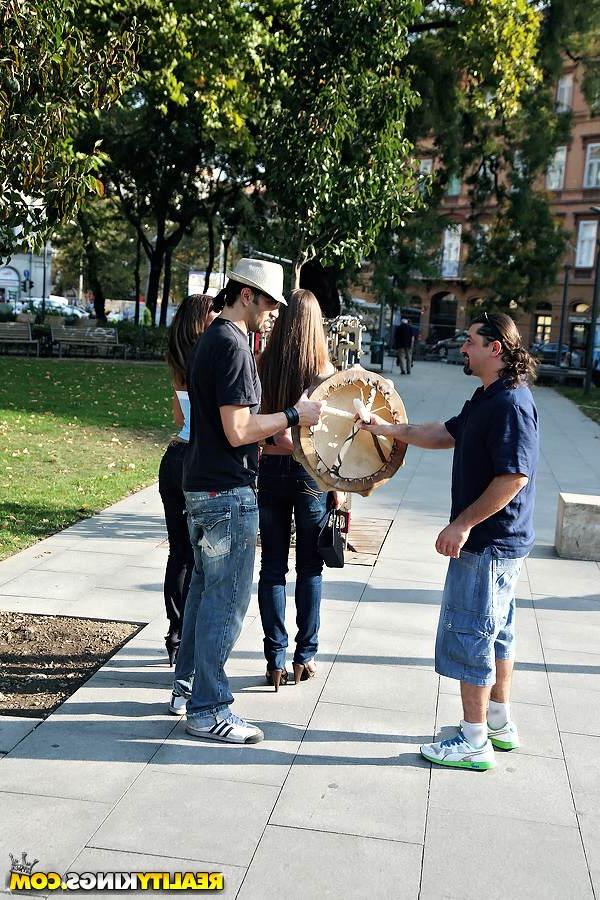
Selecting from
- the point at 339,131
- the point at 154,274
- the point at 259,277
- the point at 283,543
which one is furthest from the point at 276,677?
the point at 154,274

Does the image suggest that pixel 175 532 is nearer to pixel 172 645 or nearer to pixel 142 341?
pixel 172 645

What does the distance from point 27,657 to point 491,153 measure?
2611cm

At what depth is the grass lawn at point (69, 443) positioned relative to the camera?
8.55 meters

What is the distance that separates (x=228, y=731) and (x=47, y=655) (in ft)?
4.64

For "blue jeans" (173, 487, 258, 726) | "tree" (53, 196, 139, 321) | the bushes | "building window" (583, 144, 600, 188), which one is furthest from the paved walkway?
"building window" (583, 144, 600, 188)

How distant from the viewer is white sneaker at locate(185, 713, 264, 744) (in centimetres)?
413

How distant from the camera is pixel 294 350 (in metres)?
4.60

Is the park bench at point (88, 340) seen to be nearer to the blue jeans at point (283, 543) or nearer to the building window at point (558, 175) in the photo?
the blue jeans at point (283, 543)

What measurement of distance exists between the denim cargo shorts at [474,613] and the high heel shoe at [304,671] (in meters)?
1.03

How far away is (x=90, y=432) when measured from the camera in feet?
44.2

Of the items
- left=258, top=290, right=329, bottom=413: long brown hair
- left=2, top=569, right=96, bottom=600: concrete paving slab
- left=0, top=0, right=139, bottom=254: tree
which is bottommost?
left=2, top=569, right=96, bottom=600: concrete paving slab

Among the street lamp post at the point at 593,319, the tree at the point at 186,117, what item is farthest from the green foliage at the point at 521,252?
the tree at the point at 186,117

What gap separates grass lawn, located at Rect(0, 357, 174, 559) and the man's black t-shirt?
3.59 metres

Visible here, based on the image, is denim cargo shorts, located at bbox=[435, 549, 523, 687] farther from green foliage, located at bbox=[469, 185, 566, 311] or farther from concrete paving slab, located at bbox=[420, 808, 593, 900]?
green foliage, located at bbox=[469, 185, 566, 311]
